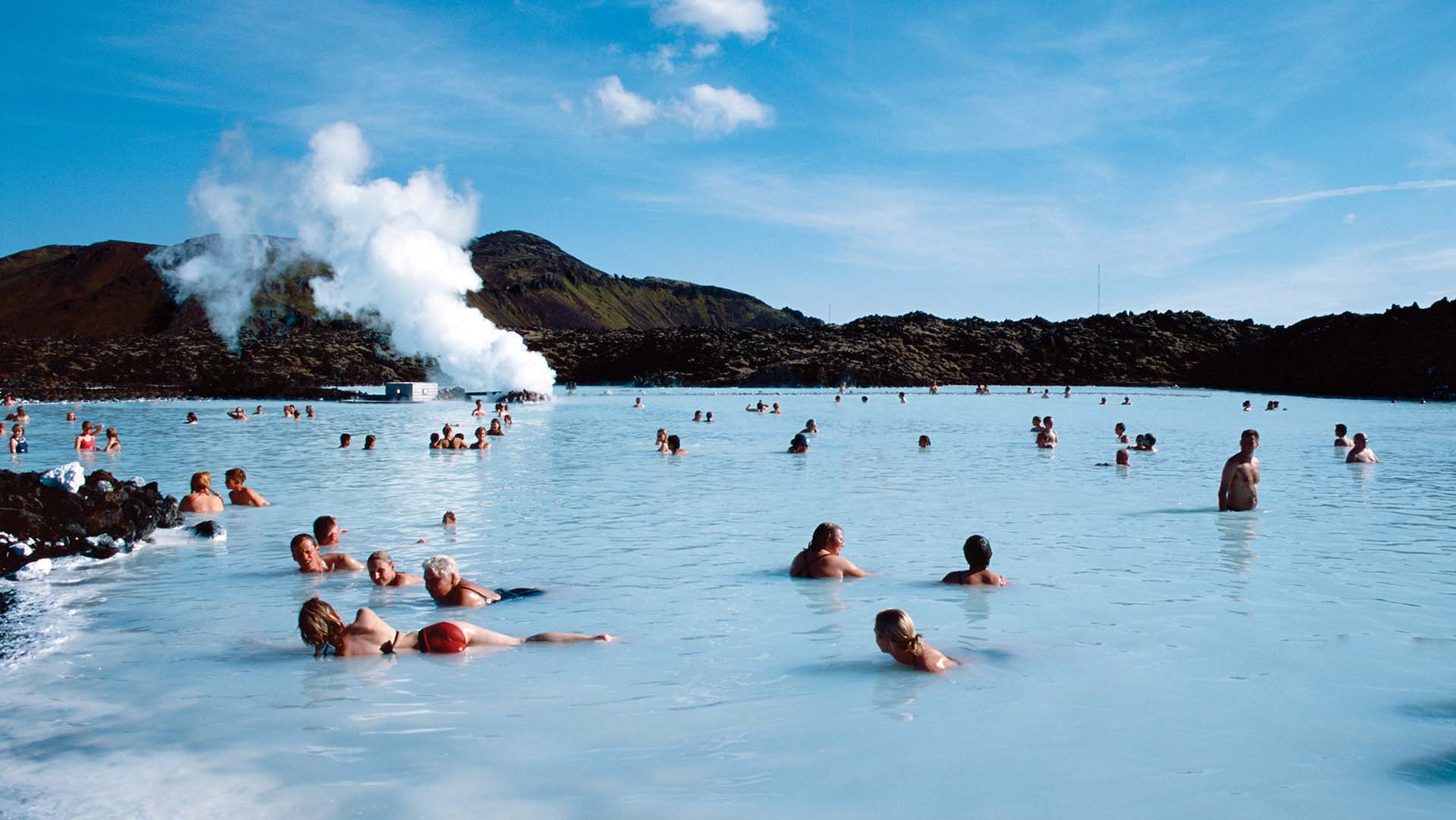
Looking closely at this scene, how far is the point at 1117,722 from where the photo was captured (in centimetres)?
592

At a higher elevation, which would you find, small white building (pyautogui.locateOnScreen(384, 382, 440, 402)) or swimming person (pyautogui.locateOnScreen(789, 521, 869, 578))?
small white building (pyautogui.locateOnScreen(384, 382, 440, 402))

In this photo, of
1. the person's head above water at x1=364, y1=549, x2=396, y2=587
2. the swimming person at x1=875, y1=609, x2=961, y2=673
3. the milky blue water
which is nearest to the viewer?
the milky blue water

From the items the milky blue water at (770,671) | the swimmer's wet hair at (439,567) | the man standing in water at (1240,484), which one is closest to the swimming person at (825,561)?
the milky blue water at (770,671)

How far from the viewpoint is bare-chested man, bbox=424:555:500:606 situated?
341 inches

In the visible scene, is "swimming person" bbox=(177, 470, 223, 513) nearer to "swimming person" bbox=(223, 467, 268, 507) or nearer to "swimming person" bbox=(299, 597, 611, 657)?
"swimming person" bbox=(223, 467, 268, 507)

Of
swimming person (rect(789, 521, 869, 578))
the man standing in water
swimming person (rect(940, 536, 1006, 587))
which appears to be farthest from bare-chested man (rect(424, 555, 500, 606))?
the man standing in water

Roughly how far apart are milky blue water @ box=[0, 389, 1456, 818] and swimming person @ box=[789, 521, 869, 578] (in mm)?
299

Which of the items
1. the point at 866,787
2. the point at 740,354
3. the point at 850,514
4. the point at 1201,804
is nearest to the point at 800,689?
the point at 866,787

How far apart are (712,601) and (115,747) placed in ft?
15.5

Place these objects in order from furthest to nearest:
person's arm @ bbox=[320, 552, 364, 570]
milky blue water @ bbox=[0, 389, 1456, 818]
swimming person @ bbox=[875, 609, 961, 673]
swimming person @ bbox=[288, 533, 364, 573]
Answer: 1. person's arm @ bbox=[320, 552, 364, 570]
2. swimming person @ bbox=[288, 533, 364, 573]
3. swimming person @ bbox=[875, 609, 961, 673]
4. milky blue water @ bbox=[0, 389, 1456, 818]

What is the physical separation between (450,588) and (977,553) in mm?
4641

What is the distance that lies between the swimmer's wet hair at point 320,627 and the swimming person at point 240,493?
9.09m

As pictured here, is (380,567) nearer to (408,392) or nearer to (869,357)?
(408,392)

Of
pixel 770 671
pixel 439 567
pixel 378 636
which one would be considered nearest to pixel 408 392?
pixel 439 567
